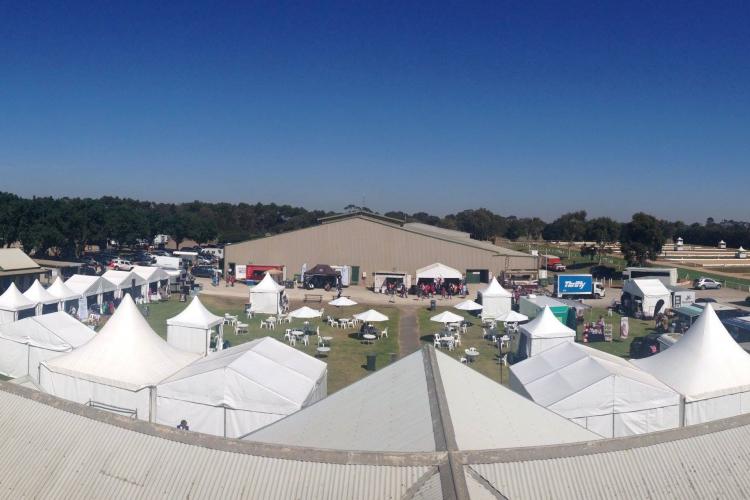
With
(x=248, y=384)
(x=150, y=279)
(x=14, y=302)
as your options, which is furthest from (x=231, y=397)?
(x=150, y=279)

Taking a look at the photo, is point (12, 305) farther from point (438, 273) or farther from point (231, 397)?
point (438, 273)

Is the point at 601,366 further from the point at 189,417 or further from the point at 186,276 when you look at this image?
the point at 186,276

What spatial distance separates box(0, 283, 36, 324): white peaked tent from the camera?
2041 cm

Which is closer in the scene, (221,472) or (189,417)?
(221,472)

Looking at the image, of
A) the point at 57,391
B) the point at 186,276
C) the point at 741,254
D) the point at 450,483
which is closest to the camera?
the point at 450,483

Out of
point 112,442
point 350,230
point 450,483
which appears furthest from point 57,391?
point 350,230

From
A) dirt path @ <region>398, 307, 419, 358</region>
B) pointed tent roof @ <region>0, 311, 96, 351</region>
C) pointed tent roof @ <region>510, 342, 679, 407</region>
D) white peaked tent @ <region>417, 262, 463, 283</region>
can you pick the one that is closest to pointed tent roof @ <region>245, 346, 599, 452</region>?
pointed tent roof @ <region>510, 342, 679, 407</region>

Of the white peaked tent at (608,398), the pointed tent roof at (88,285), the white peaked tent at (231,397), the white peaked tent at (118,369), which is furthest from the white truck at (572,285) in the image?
the white peaked tent at (118,369)

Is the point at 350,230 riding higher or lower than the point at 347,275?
higher

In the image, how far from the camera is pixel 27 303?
2100 centimetres

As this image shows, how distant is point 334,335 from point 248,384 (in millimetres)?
10458

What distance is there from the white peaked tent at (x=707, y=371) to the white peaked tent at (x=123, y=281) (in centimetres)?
2165

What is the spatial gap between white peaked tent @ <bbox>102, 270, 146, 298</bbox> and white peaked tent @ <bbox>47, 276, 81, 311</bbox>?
289 cm

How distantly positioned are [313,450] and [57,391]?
9.17 m
